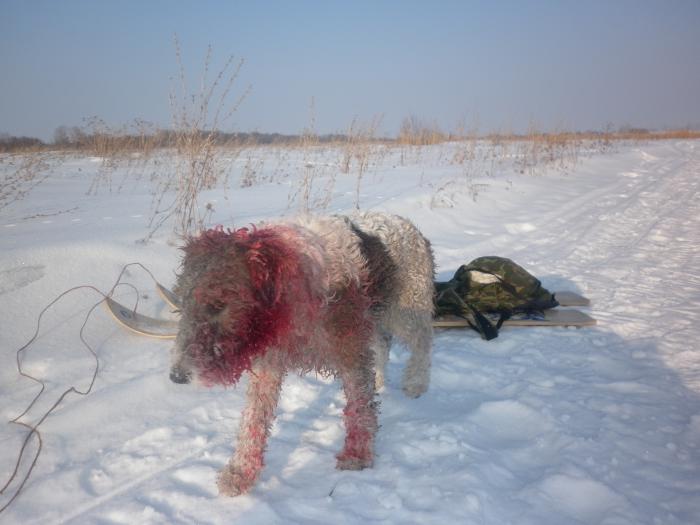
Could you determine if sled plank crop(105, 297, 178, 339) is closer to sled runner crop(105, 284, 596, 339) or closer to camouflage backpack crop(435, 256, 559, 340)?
sled runner crop(105, 284, 596, 339)

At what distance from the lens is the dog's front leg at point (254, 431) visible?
2.30 m

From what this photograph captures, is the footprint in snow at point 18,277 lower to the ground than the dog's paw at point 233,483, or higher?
higher

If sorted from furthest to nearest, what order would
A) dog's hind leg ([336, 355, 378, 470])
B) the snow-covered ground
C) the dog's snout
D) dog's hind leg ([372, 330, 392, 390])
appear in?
dog's hind leg ([372, 330, 392, 390]), dog's hind leg ([336, 355, 378, 470]), the snow-covered ground, the dog's snout

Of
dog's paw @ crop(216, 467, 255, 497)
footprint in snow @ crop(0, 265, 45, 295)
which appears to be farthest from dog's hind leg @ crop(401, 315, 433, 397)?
footprint in snow @ crop(0, 265, 45, 295)

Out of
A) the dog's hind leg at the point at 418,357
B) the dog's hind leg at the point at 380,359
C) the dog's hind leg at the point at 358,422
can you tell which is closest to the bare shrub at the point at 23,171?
the dog's hind leg at the point at 380,359

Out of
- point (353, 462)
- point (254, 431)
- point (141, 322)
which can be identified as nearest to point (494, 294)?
point (353, 462)

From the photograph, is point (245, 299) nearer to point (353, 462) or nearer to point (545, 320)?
point (353, 462)

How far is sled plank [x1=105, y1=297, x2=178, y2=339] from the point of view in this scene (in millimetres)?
3750

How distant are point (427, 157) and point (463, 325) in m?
14.3

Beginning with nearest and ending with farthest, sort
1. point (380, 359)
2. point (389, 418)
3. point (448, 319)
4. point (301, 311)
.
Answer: point (301, 311)
point (389, 418)
point (380, 359)
point (448, 319)

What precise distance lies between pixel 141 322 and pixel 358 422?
250 centimetres

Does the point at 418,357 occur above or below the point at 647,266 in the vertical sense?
below

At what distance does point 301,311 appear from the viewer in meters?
1.97

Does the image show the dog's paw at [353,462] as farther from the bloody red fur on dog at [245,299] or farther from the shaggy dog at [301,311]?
the bloody red fur on dog at [245,299]
